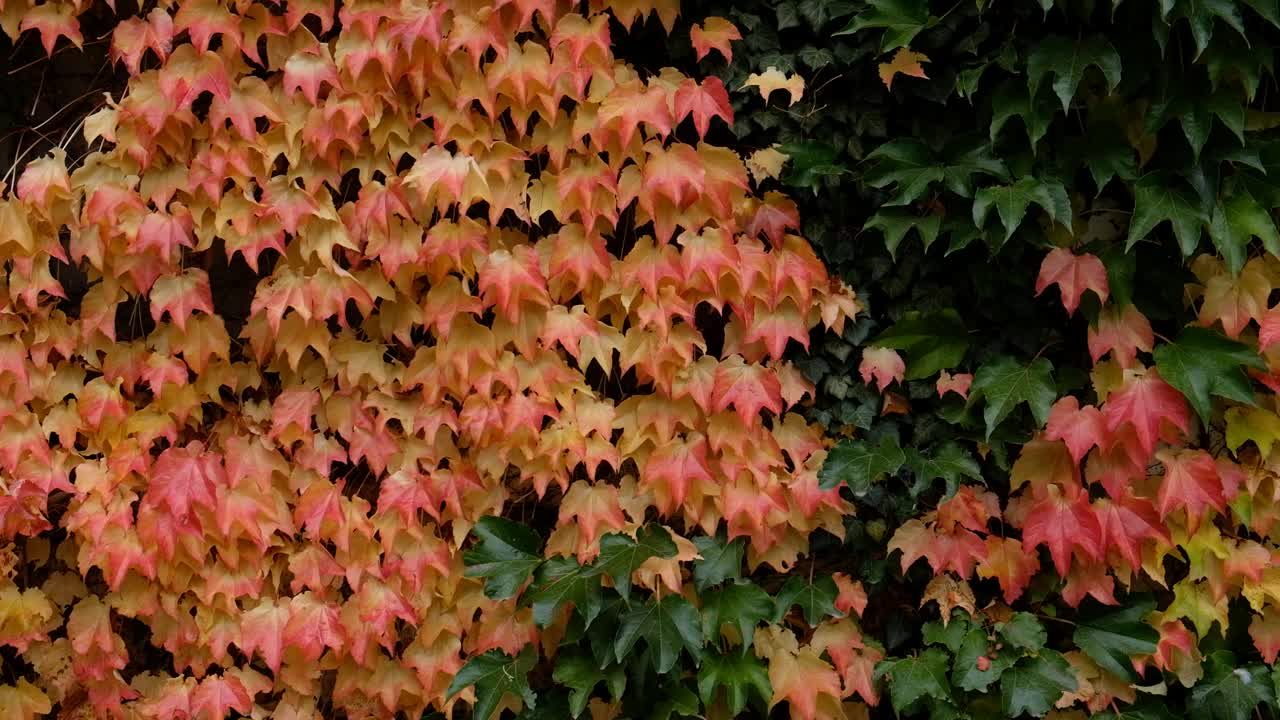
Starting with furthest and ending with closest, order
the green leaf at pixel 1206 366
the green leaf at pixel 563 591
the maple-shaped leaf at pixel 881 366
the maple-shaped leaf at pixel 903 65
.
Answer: the maple-shaped leaf at pixel 881 366, the maple-shaped leaf at pixel 903 65, the green leaf at pixel 563 591, the green leaf at pixel 1206 366

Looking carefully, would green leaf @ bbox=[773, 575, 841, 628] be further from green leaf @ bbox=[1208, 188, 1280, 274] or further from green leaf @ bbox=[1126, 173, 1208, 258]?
green leaf @ bbox=[1208, 188, 1280, 274]

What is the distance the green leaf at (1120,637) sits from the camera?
9.31ft

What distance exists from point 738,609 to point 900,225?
1.08m

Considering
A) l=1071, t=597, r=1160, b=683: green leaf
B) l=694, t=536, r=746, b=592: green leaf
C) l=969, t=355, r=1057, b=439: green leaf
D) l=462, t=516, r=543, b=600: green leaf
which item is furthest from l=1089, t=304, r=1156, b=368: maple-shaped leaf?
l=462, t=516, r=543, b=600: green leaf

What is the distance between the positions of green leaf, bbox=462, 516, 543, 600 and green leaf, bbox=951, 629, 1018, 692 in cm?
112

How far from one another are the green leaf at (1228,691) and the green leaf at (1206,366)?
0.71 m

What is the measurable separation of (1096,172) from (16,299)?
2915mm

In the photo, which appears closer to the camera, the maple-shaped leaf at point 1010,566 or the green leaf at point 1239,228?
the green leaf at point 1239,228

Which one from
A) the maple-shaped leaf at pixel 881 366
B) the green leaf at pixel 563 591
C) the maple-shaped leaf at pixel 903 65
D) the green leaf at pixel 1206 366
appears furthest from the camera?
the maple-shaped leaf at pixel 881 366

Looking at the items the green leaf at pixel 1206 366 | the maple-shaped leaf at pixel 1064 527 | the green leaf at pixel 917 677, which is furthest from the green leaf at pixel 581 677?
the green leaf at pixel 1206 366

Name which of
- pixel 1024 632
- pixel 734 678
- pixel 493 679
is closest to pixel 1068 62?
pixel 1024 632

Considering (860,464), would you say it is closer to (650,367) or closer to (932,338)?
(932,338)

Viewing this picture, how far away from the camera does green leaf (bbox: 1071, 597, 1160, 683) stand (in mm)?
2838

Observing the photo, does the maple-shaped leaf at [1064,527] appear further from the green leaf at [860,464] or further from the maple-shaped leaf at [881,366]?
the maple-shaped leaf at [881,366]
